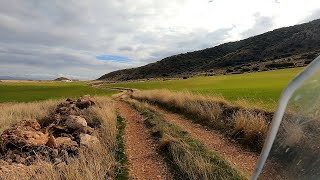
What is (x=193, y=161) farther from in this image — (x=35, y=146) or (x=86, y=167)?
(x=35, y=146)

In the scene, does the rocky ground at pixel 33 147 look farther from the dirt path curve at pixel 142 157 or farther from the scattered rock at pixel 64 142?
the dirt path curve at pixel 142 157

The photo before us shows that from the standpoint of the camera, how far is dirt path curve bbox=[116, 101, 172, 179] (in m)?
8.51

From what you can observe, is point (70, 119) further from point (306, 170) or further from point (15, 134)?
point (306, 170)

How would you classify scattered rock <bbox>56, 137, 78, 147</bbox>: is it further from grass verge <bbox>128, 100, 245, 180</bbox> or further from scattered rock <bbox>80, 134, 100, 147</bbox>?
grass verge <bbox>128, 100, 245, 180</bbox>

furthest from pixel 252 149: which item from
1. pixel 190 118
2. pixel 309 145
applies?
pixel 309 145

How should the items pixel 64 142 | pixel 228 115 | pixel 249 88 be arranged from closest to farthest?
pixel 64 142 → pixel 228 115 → pixel 249 88

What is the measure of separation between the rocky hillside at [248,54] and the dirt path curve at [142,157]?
85.8 metres

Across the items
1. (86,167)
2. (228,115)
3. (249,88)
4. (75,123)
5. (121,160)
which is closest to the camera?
(86,167)

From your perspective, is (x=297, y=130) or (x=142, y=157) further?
(x=142, y=157)

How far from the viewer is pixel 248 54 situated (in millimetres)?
143250

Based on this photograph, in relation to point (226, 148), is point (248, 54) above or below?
above

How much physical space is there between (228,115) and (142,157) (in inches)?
243

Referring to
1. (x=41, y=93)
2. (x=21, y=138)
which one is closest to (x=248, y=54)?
(x=41, y=93)

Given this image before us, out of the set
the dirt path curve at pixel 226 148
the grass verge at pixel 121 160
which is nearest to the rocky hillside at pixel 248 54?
the dirt path curve at pixel 226 148
